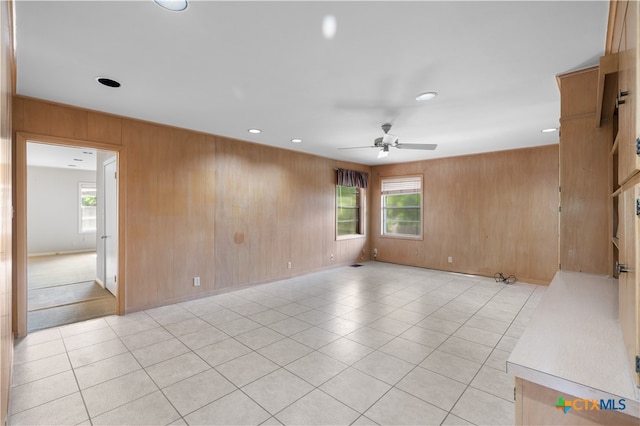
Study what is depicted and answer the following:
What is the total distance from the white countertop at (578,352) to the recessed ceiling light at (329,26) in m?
2.03

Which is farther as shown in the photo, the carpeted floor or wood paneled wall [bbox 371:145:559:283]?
wood paneled wall [bbox 371:145:559:283]

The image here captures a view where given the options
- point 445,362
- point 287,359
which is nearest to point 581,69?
point 445,362

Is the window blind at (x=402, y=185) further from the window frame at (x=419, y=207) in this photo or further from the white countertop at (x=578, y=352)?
the white countertop at (x=578, y=352)

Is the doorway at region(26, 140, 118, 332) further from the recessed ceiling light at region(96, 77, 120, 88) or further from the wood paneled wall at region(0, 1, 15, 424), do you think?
the wood paneled wall at region(0, 1, 15, 424)

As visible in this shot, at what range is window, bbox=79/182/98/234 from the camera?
30.0 feet

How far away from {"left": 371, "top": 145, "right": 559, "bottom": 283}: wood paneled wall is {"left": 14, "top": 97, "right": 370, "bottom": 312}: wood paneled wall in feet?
8.86

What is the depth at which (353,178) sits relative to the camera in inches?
283

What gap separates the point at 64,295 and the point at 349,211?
5872 millimetres

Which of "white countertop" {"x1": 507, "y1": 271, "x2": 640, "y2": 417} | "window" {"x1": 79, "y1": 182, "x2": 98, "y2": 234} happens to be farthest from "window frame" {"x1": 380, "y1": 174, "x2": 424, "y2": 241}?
"window" {"x1": 79, "y1": 182, "x2": 98, "y2": 234}

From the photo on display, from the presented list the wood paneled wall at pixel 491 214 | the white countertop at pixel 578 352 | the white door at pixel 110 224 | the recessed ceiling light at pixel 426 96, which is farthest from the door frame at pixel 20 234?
the wood paneled wall at pixel 491 214

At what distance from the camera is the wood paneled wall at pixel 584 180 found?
2.29m

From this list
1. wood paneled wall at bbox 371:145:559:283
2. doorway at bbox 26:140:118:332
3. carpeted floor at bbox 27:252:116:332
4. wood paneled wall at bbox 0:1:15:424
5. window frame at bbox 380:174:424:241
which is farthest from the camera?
window frame at bbox 380:174:424:241

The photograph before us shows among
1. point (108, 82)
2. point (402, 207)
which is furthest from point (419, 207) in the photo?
point (108, 82)

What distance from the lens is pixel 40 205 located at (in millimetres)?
8430
